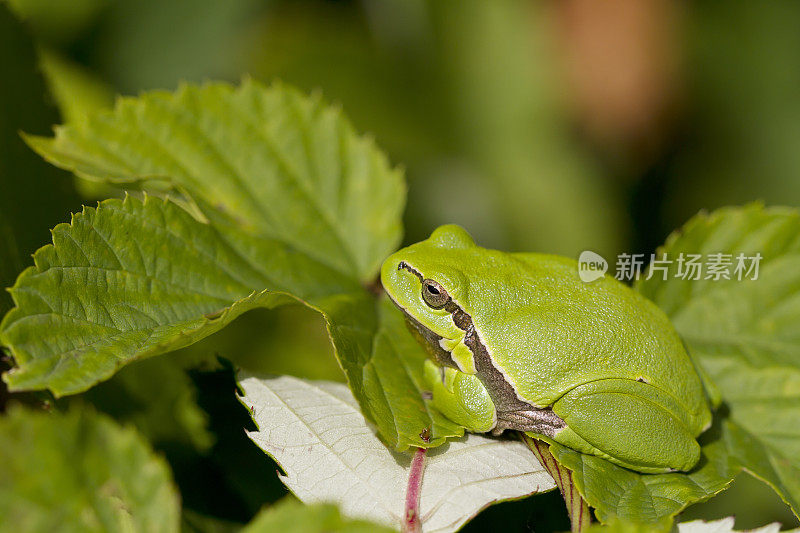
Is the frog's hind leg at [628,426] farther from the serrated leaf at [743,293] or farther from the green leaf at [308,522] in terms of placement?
the green leaf at [308,522]

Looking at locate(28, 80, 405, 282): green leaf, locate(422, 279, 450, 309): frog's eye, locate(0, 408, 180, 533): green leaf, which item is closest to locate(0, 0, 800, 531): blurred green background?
locate(28, 80, 405, 282): green leaf

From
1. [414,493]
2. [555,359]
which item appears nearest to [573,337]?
[555,359]

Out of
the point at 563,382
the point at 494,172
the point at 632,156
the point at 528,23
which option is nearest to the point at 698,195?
the point at 632,156

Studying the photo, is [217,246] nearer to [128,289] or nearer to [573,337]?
[128,289]

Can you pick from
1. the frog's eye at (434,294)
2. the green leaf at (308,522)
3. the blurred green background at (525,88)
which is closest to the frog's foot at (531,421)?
the frog's eye at (434,294)

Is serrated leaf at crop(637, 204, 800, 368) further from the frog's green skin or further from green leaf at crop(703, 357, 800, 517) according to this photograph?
the frog's green skin

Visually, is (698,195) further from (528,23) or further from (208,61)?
(208,61)
